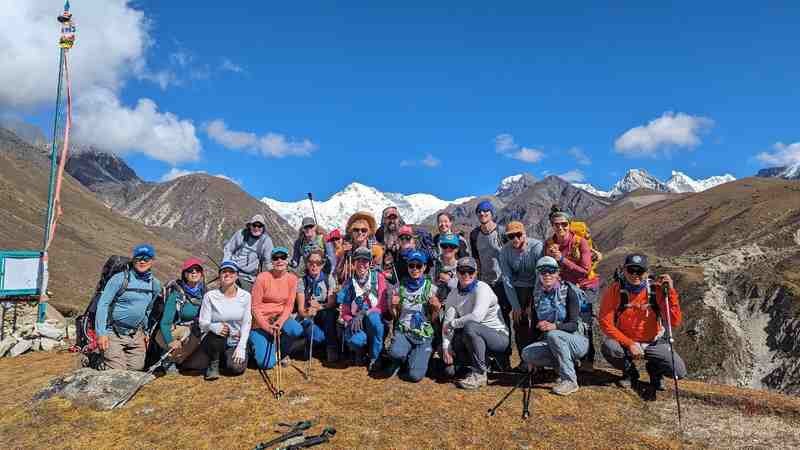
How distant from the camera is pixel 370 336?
944 centimetres

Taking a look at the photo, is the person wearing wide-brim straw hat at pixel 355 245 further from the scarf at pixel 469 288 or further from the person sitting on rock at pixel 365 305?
the scarf at pixel 469 288

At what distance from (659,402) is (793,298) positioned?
1518 inches

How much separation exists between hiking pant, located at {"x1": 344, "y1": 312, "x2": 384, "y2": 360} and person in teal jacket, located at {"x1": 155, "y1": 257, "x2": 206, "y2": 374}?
2.81 m

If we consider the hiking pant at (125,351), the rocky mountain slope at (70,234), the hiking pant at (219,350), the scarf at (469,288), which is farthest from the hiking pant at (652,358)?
the rocky mountain slope at (70,234)

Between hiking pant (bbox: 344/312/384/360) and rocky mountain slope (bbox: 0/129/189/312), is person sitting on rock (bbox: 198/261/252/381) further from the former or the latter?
rocky mountain slope (bbox: 0/129/189/312)

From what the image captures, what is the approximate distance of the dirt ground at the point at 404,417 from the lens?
683 cm

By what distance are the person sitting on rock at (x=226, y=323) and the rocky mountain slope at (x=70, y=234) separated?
20.8m

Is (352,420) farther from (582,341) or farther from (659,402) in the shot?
(659,402)

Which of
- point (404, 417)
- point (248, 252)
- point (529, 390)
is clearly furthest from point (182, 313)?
point (529, 390)

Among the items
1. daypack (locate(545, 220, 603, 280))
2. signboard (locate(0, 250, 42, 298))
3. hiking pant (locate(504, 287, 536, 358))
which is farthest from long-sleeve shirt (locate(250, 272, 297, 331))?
signboard (locate(0, 250, 42, 298))

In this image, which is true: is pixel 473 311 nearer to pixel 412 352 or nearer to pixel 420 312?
pixel 420 312

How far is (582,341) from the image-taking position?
8344mm

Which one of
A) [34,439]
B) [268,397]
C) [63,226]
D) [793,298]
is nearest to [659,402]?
[268,397]

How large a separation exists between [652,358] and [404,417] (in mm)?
4244
